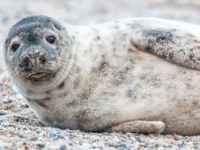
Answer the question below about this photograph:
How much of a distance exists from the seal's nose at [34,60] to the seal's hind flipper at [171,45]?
102cm

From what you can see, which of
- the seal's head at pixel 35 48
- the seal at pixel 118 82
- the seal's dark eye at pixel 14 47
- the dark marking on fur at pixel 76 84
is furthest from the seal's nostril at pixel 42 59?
the dark marking on fur at pixel 76 84

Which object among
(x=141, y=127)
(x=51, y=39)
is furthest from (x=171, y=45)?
(x=51, y=39)

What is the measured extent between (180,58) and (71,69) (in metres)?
1.02

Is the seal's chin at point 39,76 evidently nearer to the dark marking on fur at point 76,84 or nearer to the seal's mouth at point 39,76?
the seal's mouth at point 39,76

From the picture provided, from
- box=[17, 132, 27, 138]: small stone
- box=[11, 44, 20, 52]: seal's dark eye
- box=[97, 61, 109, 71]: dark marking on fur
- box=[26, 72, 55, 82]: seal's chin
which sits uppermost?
box=[11, 44, 20, 52]: seal's dark eye

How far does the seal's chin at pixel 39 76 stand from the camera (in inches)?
193

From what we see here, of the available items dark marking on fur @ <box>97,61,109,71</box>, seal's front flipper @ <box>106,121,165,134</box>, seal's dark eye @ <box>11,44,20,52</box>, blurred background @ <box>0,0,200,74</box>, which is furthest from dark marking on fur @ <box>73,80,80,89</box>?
blurred background @ <box>0,0,200,74</box>

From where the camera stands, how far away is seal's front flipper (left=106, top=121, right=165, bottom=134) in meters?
5.07

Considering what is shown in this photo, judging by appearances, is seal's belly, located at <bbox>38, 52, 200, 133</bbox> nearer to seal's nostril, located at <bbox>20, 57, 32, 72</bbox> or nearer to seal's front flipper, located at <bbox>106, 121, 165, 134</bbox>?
seal's front flipper, located at <bbox>106, 121, 165, 134</bbox>

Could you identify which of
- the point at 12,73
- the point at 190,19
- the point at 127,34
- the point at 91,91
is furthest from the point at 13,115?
the point at 190,19

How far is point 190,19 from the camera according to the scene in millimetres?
15062

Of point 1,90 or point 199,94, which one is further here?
point 1,90

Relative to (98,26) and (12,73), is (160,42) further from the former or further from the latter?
(12,73)

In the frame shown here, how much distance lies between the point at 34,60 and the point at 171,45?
1.31 metres
